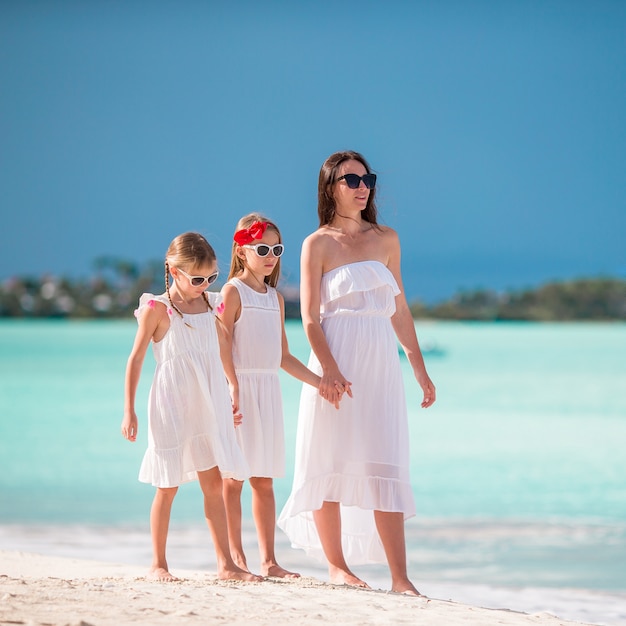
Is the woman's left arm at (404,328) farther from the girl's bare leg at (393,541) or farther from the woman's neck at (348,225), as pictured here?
the girl's bare leg at (393,541)

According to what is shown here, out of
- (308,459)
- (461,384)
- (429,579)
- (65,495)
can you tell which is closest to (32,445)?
(65,495)

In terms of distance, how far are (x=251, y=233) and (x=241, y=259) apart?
0.17m

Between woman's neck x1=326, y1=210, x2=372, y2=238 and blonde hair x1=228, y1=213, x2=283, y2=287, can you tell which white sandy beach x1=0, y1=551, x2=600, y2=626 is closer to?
blonde hair x1=228, y1=213, x2=283, y2=287

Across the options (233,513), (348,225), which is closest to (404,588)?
(233,513)

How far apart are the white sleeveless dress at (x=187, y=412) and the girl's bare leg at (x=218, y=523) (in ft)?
0.21

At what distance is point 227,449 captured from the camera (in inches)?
179

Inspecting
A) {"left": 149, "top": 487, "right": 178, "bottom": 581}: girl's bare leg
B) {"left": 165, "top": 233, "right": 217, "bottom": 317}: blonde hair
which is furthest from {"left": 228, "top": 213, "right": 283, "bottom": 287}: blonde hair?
{"left": 149, "top": 487, "right": 178, "bottom": 581}: girl's bare leg

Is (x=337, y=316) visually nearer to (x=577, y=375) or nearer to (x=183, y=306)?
(x=183, y=306)

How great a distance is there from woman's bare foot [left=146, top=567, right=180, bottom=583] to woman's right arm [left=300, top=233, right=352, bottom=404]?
3.26ft

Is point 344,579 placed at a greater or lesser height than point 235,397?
lesser

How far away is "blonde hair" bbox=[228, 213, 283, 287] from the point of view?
501cm

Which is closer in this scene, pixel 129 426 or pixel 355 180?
pixel 129 426

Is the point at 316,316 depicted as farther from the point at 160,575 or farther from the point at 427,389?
the point at 160,575

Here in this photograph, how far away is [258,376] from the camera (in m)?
4.88
